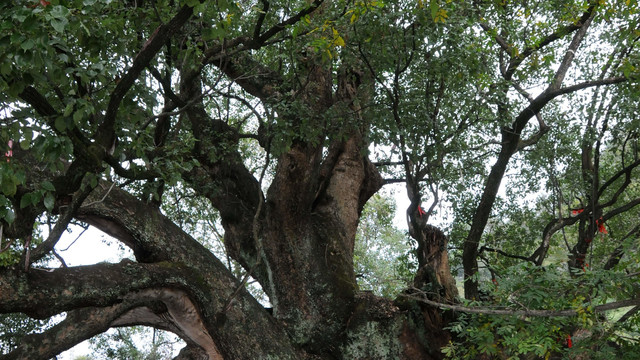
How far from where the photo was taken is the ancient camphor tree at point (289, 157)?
4.47 meters

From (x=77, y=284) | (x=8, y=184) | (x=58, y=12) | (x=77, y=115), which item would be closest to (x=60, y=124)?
(x=77, y=115)

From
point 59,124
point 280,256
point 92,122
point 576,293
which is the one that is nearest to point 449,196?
point 280,256

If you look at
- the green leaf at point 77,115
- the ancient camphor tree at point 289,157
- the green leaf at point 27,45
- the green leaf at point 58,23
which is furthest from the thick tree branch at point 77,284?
the green leaf at point 58,23

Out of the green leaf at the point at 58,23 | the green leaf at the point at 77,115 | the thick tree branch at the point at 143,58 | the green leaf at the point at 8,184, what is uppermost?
the thick tree branch at the point at 143,58

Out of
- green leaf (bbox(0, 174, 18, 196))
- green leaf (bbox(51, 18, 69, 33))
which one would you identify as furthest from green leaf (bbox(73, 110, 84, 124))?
green leaf (bbox(51, 18, 69, 33))

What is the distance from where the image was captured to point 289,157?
6.77 metres

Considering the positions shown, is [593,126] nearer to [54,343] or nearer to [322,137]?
[322,137]

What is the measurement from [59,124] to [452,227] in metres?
6.19

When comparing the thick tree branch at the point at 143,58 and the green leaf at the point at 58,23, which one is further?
the thick tree branch at the point at 143,58

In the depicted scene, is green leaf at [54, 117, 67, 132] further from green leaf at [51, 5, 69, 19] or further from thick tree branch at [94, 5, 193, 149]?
green leaf at [51, 5, 69, 19]

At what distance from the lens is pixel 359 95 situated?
7.02m

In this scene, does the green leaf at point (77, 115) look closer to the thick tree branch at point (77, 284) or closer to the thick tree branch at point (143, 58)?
the thick tree branch at point (143, 58)

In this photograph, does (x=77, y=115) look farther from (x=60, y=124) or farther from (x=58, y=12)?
(x=58, y=12)

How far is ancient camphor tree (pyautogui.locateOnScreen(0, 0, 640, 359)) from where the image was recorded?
14.7 ft
